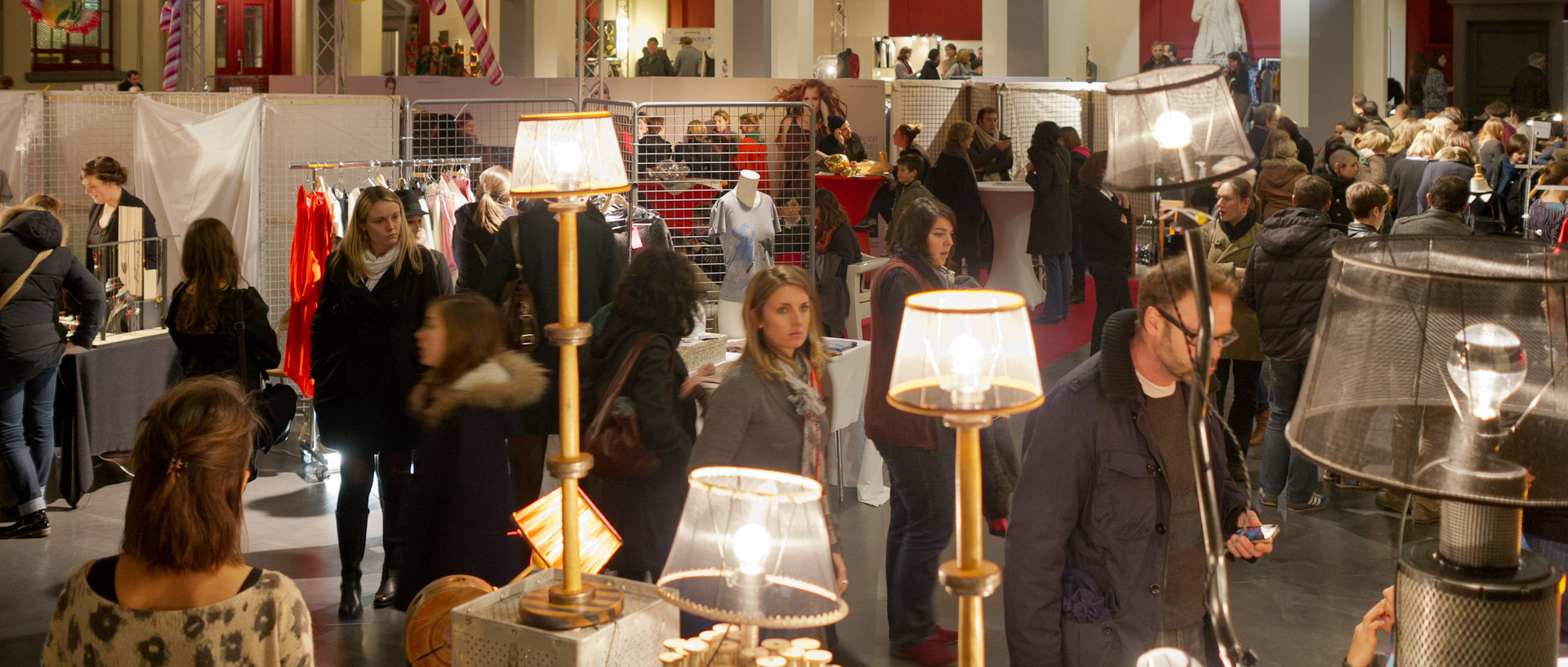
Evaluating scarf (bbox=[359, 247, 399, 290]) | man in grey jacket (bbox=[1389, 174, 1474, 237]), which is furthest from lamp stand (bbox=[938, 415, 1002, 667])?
man in grey jacket (bbox=[1389, 174, 1474, 237])

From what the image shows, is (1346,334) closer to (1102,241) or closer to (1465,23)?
(1102,241)

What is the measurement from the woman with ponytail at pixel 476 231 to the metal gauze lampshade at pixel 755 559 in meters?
4.08

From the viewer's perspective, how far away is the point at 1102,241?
309 inches

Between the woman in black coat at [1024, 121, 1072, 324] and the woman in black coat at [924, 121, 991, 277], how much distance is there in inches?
17.7

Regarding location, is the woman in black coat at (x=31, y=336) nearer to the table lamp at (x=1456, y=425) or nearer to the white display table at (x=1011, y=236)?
the table lamp at (x=1456, y=425)

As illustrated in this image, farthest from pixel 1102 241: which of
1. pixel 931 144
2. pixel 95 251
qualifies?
pixel 95 251

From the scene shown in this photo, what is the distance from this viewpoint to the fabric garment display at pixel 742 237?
669 cm

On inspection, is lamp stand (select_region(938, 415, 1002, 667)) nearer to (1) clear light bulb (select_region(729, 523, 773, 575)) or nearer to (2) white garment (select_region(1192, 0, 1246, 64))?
(1) clear light bulb (select_region(729, 523, 773, 575))

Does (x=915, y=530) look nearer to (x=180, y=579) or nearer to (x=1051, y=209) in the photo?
(x=180, y=579)

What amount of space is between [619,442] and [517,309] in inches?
48.3

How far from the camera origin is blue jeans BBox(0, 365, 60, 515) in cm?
514

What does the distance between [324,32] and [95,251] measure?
14754 millimetres

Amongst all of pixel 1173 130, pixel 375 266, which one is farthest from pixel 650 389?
pixel 1173 130

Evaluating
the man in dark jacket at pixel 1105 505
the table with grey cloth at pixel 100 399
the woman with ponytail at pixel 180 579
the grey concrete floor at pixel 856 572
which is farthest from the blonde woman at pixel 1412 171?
the woman with ponytail at pixel 180 579
